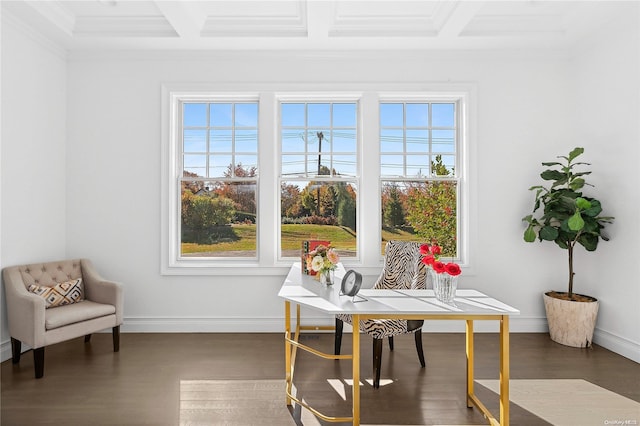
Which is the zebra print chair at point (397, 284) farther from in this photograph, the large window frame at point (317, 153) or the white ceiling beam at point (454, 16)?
the white ceiling beam at point (454, 16)

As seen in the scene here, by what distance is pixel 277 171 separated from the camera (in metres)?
4.06

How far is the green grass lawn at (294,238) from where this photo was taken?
4113mm

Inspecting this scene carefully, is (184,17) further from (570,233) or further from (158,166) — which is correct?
(570,233)

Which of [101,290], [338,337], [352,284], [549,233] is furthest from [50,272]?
[549,233]

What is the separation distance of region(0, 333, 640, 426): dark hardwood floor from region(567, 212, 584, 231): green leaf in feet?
3.89

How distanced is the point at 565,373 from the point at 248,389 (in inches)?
102

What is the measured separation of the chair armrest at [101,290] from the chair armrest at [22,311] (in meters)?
0.55

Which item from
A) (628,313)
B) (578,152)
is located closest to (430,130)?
(578,152)

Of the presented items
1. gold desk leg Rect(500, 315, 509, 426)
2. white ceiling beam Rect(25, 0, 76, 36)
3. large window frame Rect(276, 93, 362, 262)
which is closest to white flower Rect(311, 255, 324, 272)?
gold desk leg Rect(500, 315, 509, 426)

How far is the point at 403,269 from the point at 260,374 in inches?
59.9

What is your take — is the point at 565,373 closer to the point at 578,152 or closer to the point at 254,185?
the point at 578,152

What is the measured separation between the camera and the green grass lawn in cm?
411

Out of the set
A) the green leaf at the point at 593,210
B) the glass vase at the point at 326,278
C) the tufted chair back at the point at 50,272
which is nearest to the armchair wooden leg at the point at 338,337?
the glass vase at the point at 326,278

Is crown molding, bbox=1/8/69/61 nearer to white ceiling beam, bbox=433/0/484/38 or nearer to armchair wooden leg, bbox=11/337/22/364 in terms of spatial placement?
armchair wooden leg, bbox=11/337/22/364
